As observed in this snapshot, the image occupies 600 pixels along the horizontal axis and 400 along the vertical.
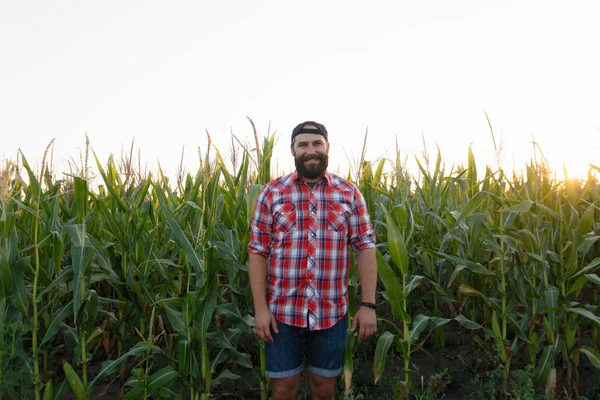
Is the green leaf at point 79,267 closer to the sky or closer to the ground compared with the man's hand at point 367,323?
closer to the sky

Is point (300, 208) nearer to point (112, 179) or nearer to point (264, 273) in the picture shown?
point (264, 273)

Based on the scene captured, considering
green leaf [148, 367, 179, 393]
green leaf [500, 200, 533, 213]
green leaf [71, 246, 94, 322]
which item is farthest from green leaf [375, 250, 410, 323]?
green leaf [71, 246, 94, 322]

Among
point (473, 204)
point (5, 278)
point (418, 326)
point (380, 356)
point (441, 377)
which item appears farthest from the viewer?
point (441, 377)

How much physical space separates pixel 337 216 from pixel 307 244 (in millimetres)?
254

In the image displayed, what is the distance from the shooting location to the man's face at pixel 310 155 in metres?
2.98

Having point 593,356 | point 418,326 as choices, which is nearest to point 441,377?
point 418,326

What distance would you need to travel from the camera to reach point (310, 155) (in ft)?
9.75

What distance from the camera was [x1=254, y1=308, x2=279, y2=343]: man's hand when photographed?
292cm

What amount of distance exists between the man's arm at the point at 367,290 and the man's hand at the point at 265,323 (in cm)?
52

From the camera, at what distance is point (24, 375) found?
348 centimetres

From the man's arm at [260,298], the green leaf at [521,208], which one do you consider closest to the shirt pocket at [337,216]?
A: the man's arm at [260,298]

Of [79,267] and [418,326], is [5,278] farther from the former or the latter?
[418,326]

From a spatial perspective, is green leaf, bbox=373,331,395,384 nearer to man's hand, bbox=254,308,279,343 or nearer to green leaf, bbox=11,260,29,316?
man's hand, bbox=254,308,279,343

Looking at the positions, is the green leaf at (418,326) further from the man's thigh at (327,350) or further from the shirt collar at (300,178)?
the shirt collar at (300,178)
